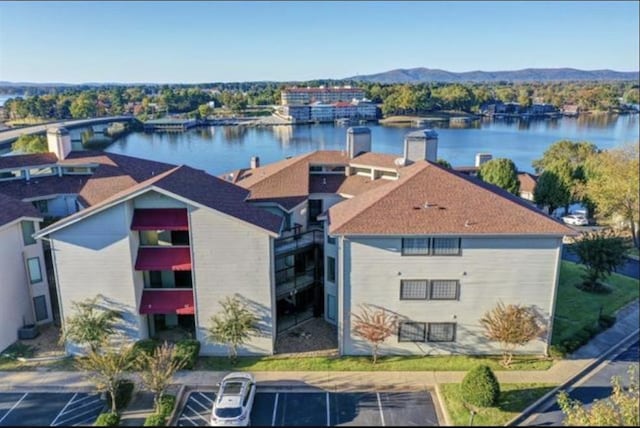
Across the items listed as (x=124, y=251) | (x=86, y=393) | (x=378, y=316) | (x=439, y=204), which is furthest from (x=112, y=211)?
(x=439, y=204)

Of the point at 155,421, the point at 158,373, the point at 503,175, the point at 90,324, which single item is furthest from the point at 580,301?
the point at 90,324

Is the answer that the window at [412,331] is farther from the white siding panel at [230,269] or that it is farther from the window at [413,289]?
the white siding panel at [230,269]

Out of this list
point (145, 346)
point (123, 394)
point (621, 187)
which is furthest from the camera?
point (621, 187)

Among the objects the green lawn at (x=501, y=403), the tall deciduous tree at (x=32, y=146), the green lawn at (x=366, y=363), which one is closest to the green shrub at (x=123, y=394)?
the green lawn at (x=366, y=363)

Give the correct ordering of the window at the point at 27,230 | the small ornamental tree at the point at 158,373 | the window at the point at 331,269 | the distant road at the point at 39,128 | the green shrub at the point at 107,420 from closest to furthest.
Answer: the green shrub at the point at 107,420
the small ornamental tree at the point at 158,373
the window at the point at 27,230
the window at the point at 331,269
the distant road at the point at 39,128

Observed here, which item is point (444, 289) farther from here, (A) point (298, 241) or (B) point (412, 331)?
(A) point (298, 241)

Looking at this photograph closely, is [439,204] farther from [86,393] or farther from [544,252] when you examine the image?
[86,393]
